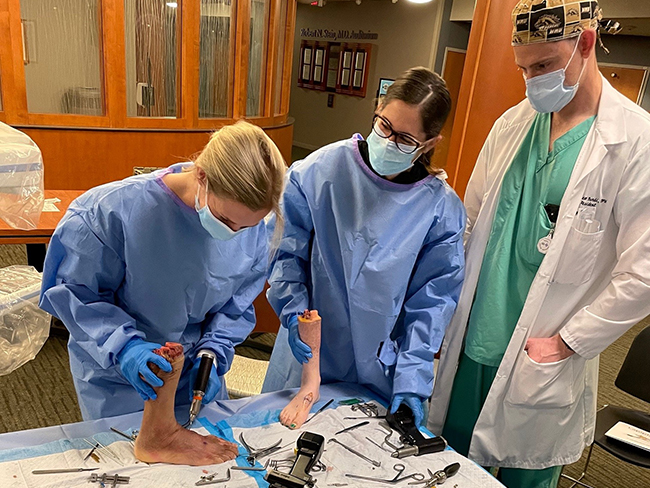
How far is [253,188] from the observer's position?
110cm

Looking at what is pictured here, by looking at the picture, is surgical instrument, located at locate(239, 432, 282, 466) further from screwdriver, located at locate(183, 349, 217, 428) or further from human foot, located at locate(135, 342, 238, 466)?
screwdriver, located at locate(183, 349, 217, 428)

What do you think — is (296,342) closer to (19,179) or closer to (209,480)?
(209,480)

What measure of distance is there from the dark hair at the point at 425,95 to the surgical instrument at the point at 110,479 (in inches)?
41.6

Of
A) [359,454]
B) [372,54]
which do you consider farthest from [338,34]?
[359,454]

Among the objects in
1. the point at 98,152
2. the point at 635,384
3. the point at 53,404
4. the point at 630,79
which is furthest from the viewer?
the point at 630,79

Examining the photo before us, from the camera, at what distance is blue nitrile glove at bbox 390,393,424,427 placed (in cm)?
142

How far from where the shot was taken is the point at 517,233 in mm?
1502

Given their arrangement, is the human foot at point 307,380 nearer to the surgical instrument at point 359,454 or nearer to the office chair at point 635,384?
the surgical instrument at point 359,454

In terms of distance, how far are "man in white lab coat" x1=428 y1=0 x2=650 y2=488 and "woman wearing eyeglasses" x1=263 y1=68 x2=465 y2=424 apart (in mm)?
166

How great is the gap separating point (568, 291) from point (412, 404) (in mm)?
529

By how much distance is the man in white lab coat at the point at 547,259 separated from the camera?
133 cm

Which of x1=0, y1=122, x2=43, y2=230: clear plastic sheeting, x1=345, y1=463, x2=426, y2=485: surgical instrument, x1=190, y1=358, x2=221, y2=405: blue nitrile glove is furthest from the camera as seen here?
x1=0, y1=122, x2=43, y2=230: clear plastic sheeting

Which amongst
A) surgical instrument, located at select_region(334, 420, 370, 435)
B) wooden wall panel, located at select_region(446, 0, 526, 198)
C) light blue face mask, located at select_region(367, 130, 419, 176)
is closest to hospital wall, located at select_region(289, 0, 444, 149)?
wooden wall panel, located at select_region(446, 0, 526, 198)

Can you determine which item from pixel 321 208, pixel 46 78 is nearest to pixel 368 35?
pixel 46 78
